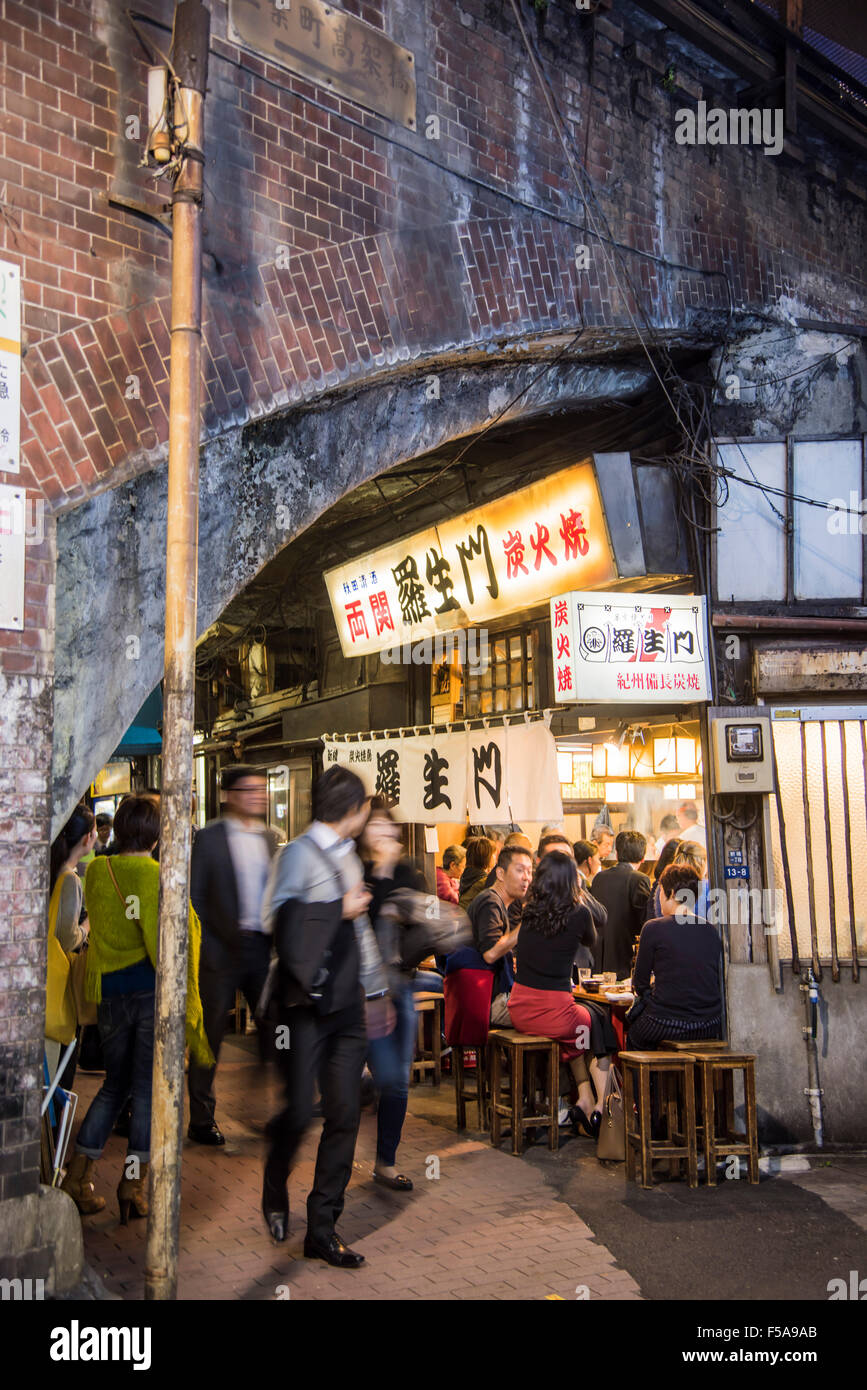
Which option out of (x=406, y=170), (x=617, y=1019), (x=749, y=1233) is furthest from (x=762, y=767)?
(x=406, y=170)

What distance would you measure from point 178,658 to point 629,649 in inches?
168

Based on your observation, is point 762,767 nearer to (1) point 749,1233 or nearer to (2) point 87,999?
(1) point 749,1233

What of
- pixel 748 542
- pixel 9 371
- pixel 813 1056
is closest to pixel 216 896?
pixel 9 371

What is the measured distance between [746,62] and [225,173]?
5.39 meters

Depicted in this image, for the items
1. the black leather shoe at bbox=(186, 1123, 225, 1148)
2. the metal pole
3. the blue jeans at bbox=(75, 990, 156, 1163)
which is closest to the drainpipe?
the black leather shoe at bbox=(186, 1123, 225, 1148)

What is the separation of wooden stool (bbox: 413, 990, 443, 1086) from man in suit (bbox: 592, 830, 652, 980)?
1.82 meters

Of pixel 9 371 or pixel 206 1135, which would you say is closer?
pixel 9 371

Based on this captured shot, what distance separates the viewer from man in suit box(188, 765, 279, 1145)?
724 cm

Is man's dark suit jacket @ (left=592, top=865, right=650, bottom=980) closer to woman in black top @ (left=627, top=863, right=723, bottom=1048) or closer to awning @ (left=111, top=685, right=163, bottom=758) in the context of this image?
woman in black top @ (left=627, top=863, right=723, bottom=1048)

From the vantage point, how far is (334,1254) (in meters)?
5.51

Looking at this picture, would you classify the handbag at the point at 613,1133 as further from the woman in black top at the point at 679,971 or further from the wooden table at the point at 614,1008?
the wooden table at the point at 614,1008

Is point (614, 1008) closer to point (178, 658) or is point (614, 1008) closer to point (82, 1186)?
point (82, 1186)

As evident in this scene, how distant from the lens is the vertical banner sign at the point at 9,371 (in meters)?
5.05

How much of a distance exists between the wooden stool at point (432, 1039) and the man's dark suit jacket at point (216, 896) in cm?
280
